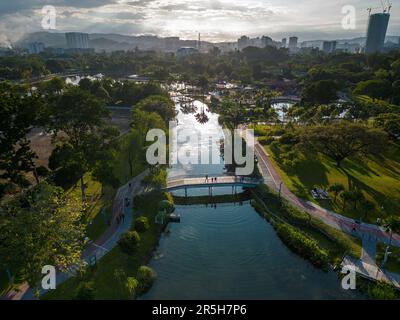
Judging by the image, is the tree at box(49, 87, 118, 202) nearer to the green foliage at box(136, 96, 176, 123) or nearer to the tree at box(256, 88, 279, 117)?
the green foliage at box(136, 96, 176, 123)

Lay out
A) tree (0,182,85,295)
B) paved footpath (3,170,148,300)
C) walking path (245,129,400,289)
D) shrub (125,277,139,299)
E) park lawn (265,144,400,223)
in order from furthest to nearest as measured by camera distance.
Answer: park lawn (265,144,400,223) < walking path (245,129,400,289) < shrub (125,277,139,299) < paved footpath (3,170,148,300) < tree (0,182,85,295)

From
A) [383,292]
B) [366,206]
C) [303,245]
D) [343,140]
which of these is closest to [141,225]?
[303,245]

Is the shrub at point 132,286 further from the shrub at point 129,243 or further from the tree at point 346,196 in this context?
the tree at point 346,196

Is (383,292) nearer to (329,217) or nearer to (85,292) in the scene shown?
(329,217)

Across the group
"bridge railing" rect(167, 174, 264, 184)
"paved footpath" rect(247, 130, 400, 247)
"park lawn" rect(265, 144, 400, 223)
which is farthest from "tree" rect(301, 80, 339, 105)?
"bridge railing" rect(167, 174, 264, 184)
